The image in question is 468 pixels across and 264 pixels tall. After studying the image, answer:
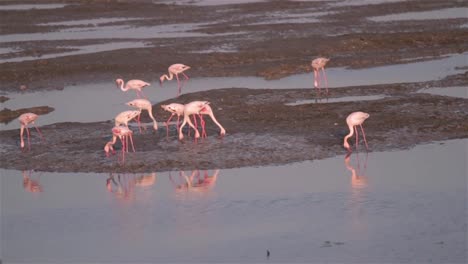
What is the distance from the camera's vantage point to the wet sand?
16.2 m

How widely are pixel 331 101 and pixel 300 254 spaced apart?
9.31 metres

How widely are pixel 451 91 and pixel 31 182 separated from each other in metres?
9.61

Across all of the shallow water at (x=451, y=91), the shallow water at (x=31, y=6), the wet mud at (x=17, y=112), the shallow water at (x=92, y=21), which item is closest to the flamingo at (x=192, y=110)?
the wet mud at (x=17, y=112)

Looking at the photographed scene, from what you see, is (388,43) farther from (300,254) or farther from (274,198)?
(300,254)

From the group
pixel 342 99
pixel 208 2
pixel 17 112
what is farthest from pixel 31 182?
pixel 208 2

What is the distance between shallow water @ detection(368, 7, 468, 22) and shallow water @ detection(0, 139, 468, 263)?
21104mm

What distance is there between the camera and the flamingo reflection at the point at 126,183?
14.5 m

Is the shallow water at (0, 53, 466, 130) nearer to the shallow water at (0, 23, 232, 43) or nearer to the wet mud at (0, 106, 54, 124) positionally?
the wet mud at (0, 106, 54, 124)

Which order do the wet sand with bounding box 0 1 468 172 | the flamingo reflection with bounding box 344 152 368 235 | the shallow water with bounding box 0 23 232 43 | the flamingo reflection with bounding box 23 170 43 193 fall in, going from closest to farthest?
1. the flamingo reflection with bounding box 344 152 368 235
2. the flamingo reflection with bounding box 23 170 43 193
3. the wet sand with bounding box 0 1 468 172
4. the shallow water with bounding box 0 23 232 43

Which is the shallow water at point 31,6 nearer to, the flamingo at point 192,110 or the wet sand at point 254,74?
the wet sand at point 254,74

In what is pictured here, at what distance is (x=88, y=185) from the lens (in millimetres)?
14953

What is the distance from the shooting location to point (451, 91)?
2062 cm

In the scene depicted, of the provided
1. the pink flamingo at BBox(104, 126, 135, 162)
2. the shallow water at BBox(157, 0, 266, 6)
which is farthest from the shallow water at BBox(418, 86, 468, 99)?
the shallow water at BBox(157, 0, 266, 6)

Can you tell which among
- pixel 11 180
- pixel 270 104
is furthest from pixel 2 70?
pixel 11 180
